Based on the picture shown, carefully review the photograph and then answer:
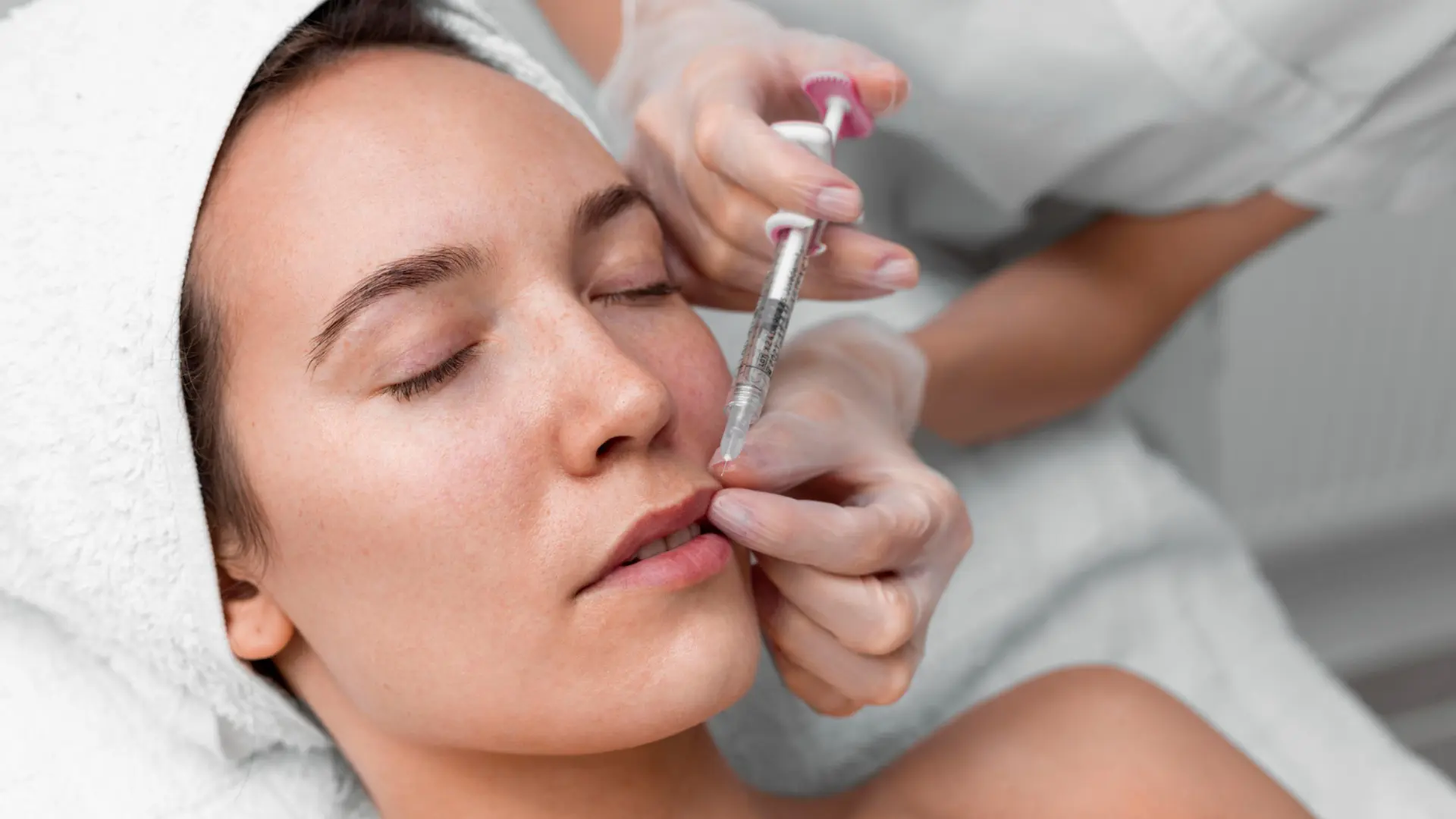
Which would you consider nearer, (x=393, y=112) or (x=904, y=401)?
(x=393, y=112)

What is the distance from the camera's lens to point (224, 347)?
910 millimetres

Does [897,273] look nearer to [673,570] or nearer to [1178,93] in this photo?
[673,570]

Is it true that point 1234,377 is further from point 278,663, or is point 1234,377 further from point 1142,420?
point 278,663

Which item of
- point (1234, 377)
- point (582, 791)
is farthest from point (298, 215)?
point (1234, 377)

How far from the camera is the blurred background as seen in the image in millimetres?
2064

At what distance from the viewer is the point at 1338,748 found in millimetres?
1358

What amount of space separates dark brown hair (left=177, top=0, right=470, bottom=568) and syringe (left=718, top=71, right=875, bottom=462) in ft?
1.16

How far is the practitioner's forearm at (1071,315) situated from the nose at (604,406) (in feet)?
1.92

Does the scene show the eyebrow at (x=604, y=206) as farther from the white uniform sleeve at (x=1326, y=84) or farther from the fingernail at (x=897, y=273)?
the white uniform sleeve at (x=1326, y=84)

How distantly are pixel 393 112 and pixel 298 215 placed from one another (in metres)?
0.11

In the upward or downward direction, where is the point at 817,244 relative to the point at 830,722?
upward

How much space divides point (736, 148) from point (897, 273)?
0.53ft

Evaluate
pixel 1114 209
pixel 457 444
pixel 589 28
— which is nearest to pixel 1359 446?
pixel 1114 209

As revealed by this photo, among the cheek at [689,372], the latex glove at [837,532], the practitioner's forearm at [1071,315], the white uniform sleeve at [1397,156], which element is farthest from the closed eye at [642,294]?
the white uniform sleeve at [1397,156]
